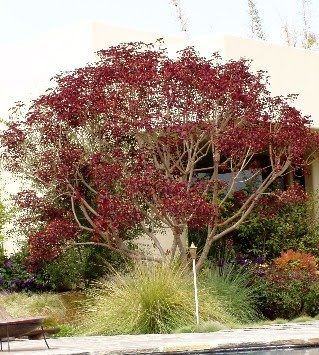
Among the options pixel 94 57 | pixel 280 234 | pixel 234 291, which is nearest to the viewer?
pixel 234 291

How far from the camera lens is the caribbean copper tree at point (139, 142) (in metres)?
16.9

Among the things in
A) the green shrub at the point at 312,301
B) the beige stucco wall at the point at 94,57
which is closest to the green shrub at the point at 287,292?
the green shrub at the point at 312,301

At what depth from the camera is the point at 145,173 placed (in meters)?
16.8

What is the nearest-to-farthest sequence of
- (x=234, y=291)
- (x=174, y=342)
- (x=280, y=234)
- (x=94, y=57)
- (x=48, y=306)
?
1. (x=174, y=342)
2. (x=234, y=291)
3. (x=48, y=306)
4. (x=94, y=57)
5. (x=280, y=234)

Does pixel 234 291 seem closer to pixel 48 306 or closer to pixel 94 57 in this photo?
pixel 48 306

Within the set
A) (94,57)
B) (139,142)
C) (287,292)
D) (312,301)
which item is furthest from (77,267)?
(312,301)

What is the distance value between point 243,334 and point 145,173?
463 centimetres

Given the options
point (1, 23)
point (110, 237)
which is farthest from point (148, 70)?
point (1, 23)

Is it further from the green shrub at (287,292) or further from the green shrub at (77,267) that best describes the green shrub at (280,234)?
the green shrub at (77,267)

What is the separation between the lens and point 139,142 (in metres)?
17.5

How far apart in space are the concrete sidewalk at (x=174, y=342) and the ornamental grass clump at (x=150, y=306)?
80 cm

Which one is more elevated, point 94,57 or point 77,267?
point 94,57

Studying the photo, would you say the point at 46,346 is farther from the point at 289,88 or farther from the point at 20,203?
the point at 289,88

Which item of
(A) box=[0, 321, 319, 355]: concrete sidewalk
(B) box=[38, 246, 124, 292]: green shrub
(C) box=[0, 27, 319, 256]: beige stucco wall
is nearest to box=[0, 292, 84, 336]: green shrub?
(B) box=[38, 246, 124, 292]: green shrub
